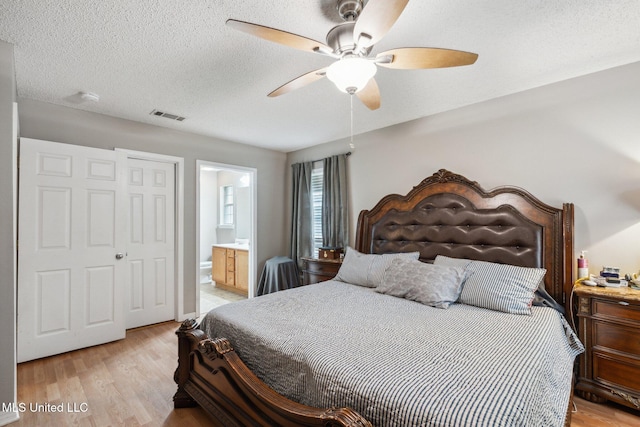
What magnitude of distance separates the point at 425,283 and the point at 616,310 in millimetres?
1230

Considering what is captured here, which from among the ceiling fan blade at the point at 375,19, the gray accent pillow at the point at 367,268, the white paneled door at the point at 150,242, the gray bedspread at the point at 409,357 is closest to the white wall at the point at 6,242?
the gray bedspread at the point at 409,357

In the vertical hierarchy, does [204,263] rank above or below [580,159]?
below

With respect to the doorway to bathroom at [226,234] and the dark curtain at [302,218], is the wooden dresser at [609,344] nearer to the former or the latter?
A: the dark curtain at [302,218]

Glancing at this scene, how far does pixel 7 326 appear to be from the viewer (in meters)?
1.88

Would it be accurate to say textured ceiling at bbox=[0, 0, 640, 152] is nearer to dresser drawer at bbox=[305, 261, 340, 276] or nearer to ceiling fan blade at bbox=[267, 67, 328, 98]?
ceiling fan blade at bbox=[267, 67, 328, 98]

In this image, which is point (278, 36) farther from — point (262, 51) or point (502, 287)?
point (502, 287)

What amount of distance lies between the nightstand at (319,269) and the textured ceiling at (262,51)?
175cm

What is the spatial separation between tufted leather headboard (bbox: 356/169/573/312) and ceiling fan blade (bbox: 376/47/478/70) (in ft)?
5.23

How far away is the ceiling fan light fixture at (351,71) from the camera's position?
1499mm

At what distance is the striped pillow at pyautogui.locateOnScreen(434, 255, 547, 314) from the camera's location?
2105mm

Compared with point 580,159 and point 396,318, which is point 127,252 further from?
point 580,159

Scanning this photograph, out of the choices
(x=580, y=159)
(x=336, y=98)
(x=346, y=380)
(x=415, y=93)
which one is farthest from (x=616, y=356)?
(x=336, y=98)

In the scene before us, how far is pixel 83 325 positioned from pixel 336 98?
3361 mm

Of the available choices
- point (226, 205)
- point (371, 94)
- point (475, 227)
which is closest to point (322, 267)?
point (475, 227)
